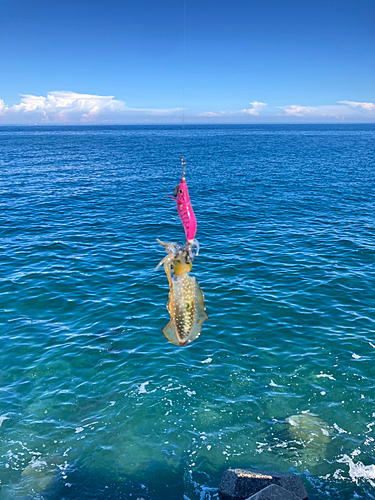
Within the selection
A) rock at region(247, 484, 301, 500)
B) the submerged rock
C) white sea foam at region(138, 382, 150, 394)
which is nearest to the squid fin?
rock at region(247, 484, 301, 500)

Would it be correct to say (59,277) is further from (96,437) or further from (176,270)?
(176,270)

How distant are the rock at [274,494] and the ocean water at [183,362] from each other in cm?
173

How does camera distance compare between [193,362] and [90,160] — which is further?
[90,160]

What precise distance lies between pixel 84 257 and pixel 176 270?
23.4 m

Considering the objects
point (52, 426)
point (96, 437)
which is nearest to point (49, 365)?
point (52, 426)

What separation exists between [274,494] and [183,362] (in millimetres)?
7830

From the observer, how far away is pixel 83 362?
17531mm

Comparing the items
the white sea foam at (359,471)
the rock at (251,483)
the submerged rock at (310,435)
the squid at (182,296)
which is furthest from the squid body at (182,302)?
the white sea foam at (359,471)

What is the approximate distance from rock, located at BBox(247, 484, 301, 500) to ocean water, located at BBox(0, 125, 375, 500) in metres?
1.73

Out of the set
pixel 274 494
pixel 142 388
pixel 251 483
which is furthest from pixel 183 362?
pixel 274 494

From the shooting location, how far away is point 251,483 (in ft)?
36.7

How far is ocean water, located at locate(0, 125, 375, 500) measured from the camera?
12625 mm

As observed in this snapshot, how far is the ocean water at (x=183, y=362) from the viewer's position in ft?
41.4

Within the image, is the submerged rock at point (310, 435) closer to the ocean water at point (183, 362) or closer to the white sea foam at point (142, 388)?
the ocean water at point (183, 362)
